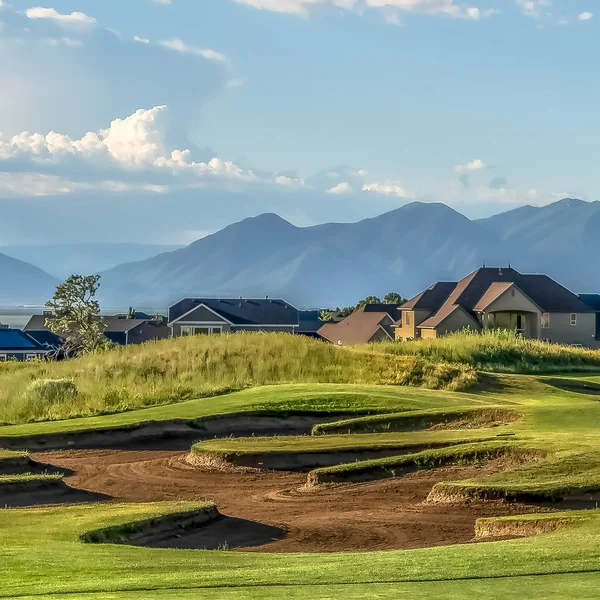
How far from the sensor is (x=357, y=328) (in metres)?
102

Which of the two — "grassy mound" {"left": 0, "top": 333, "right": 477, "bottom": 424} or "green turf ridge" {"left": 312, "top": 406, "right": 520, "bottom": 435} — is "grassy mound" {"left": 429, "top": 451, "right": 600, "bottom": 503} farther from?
"grassy mound" {"left": 0, "top": 333, "right": 477, "bottom": 424}

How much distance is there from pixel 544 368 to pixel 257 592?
3910 cm

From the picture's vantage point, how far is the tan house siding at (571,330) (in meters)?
81.4

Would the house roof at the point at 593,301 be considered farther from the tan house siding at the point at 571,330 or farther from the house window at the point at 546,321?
the house window at the point at 546,321

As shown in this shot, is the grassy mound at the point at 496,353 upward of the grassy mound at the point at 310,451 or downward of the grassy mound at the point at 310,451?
upward

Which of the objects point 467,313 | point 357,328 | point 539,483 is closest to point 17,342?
point 357,328

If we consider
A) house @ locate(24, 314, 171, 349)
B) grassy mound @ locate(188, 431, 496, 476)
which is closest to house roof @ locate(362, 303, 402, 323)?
house @ locate(24, 314, 171, 349)

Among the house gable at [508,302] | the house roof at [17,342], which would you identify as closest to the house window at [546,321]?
the house gable at [508,302]

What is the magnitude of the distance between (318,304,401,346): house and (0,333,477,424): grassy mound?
55154 mm

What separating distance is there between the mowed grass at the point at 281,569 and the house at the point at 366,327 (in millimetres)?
81048

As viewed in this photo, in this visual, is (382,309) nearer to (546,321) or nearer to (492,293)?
(546,321)

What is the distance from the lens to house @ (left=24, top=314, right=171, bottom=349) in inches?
4530

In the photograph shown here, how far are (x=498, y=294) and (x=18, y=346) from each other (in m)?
53.5

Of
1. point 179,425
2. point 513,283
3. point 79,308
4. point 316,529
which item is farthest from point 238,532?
point 513,283
